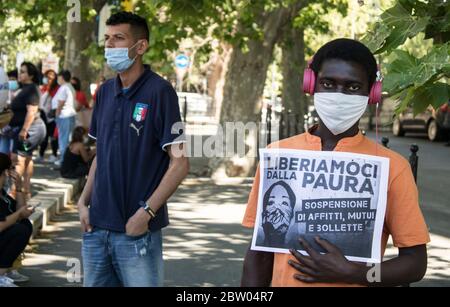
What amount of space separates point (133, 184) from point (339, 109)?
175 cm

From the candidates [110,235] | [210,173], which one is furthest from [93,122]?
[210,173]

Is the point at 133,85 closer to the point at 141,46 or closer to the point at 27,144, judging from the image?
the point at 141,46

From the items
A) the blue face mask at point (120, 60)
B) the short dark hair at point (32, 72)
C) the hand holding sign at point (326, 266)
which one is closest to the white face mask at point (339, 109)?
the hand holding sign at point (326, 266)

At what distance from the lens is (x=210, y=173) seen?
60.7 feet

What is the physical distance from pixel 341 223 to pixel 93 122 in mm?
2305

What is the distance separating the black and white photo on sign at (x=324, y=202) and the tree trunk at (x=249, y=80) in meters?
15.1

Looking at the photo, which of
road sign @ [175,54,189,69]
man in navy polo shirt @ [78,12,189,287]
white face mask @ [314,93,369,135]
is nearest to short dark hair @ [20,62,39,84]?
man in navy polo shirt @ [78,12,189,287]

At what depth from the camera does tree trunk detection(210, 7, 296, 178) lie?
60.1 feet

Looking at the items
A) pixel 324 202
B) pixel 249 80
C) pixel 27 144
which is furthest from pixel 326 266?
pixel 249 80

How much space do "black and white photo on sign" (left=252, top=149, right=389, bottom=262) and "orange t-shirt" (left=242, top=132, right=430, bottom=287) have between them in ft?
0.13

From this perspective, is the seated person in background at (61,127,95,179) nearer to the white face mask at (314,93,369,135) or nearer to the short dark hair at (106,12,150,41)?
the short dark hair at (106,12,150,41)

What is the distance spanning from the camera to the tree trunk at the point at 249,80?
18.3m

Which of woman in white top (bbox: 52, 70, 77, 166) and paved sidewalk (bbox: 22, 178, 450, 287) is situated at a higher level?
woman in white top (bbox: 52, 70, 77, 166)

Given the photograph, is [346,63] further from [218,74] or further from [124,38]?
[218,74]
